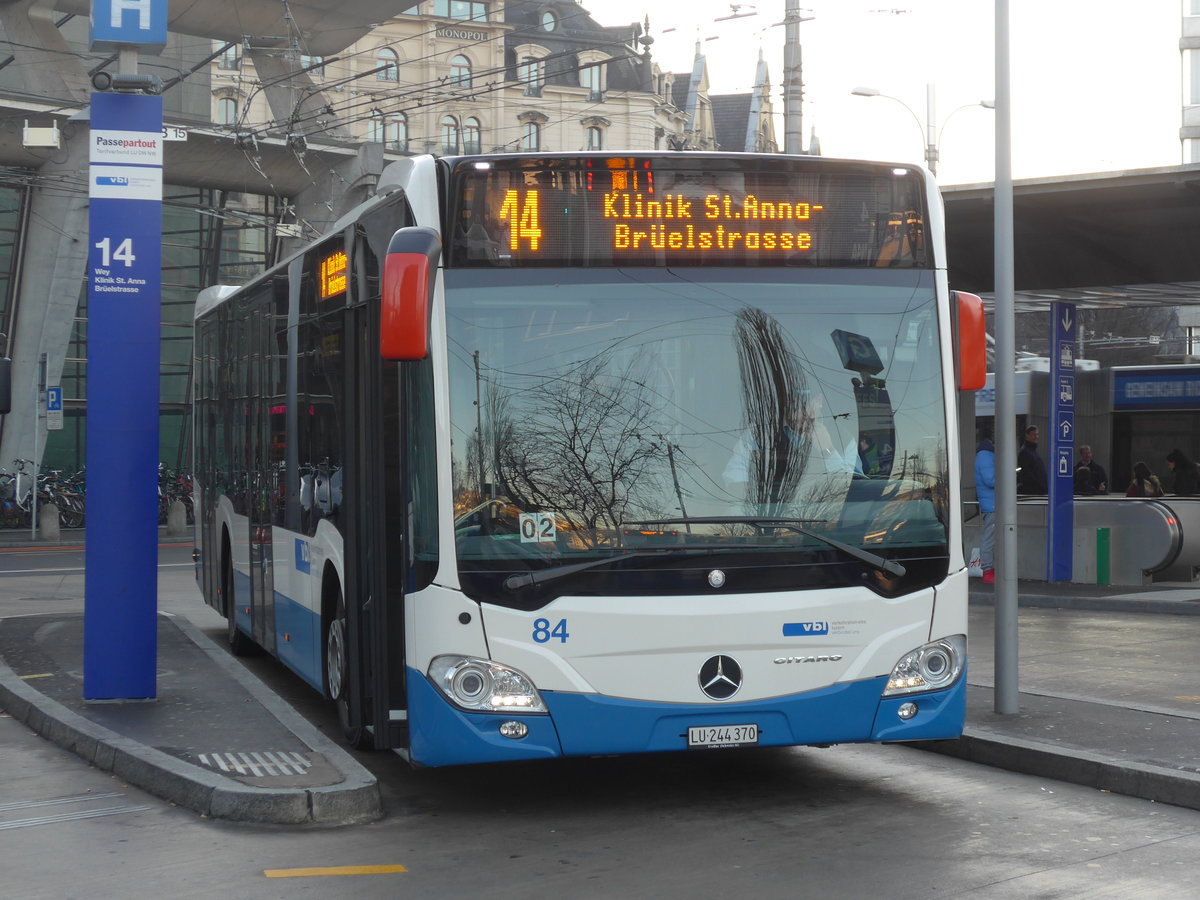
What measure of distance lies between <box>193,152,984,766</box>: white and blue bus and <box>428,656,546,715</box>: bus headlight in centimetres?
1

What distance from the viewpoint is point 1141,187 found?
49.6 ft

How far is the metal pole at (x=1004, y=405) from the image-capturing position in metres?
8.94

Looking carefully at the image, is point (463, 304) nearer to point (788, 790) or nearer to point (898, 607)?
point (898, 607)

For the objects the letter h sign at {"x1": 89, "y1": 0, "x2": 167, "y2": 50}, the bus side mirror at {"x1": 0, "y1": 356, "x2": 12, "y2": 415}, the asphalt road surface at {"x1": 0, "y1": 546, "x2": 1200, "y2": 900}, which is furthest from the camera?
the bus side mirror at {"x1": 0, "y1": 356, "x2": 12, "y2": 415}

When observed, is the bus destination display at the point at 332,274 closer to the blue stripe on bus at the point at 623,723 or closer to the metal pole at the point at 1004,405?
the blue stripe on bus at the point at 623,723

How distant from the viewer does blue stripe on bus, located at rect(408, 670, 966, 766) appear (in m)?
6.48

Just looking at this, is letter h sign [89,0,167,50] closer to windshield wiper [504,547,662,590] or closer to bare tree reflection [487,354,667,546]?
bare tree reflection [487,354,667,546]

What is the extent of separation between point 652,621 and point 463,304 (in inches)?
58.8

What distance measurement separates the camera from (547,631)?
254 inches

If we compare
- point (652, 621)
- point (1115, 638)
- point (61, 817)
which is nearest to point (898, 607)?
point (652, 621)

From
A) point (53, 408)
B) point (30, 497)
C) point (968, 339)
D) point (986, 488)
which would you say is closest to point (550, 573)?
point (968, 339)

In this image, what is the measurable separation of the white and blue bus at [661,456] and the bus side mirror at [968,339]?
0.01 m

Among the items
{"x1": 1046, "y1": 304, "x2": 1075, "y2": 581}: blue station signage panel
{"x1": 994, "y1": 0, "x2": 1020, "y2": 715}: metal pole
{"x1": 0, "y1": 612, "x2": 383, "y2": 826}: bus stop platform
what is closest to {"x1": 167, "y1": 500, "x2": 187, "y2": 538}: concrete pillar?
{"x1": 1046, "y1": 304, "x2": 1075, "y2": 581}: blue station signage panel

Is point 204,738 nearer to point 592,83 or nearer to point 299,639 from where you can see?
point 299,639
